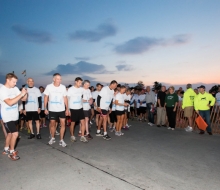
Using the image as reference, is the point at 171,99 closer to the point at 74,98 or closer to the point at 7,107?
the point at 74,98

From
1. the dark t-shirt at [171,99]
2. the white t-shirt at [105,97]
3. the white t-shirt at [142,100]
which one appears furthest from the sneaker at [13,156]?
the white t-shirt at [142,100]

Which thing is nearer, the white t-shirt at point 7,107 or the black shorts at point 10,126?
the white t-shirt at point 7,107

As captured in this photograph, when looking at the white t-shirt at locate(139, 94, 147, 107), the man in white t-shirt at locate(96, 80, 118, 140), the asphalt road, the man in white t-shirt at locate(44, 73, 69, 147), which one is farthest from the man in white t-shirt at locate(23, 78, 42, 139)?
the white t-shirt at locate(139, 94, 147, 107)

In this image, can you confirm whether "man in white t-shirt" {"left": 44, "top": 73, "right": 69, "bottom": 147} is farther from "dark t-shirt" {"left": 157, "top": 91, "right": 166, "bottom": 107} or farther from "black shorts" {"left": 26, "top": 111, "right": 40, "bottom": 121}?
"dark t-shirt" {"left": 157, "top": 91, "right": 166, "bottom": 107}

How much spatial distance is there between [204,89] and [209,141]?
7.71 ft

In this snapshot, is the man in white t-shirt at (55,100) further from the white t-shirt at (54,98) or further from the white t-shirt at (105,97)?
the white t-shirt at (105,97)

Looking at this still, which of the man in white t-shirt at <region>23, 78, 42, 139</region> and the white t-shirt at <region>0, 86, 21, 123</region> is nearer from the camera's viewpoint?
the white t-shirt at <region>0, 86, 21, 123</region>

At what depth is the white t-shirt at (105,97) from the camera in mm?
6898

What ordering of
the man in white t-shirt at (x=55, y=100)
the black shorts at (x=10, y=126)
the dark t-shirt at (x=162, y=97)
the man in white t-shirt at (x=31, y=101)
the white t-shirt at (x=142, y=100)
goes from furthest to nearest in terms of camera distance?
the white t-shirt at (x=142, y=100) < the dark t-shirt at (x=162, y=97) < the man in white t-shirt at (x=31, y=101) < the man in white t-shirt at (x=55, y=100) < the black shorts at (x=10, y=126)

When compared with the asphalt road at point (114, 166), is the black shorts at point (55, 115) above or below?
above

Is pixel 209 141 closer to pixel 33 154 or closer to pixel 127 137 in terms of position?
pixel 127 137

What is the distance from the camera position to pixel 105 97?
6902mm

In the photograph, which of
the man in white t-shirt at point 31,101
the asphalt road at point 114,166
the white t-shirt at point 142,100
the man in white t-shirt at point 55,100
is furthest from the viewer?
the white t-shirt at point 142,100

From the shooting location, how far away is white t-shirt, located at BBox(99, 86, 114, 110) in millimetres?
6898
